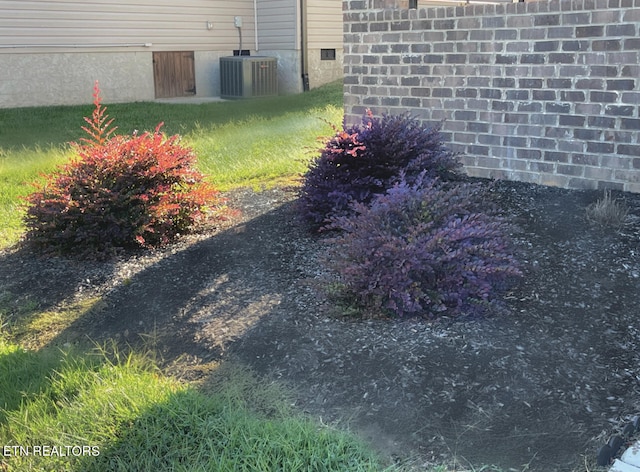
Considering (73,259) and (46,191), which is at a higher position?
(46,191)

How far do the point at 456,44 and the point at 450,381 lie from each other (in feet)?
15.4

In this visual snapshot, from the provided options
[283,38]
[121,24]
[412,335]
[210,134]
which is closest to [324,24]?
[283,38]

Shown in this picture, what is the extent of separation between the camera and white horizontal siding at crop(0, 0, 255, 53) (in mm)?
15062

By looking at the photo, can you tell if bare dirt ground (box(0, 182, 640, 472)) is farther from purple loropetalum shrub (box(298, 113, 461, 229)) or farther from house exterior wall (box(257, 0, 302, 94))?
house exterior wall (box(257, 0, 302, 94))

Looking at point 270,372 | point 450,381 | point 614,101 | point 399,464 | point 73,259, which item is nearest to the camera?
point 399,464

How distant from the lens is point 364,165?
614 cm

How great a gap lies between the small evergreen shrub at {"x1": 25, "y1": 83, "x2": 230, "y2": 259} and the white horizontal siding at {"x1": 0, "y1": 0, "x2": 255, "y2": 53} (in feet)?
34.6

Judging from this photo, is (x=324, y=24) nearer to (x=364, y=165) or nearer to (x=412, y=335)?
(x=364, y=165)

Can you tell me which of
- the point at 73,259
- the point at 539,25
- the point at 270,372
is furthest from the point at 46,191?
the point at 539,25

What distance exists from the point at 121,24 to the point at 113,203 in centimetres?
1228

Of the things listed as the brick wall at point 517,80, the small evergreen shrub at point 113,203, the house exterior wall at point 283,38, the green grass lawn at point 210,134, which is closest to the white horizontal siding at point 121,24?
the house exterior wall at point 283,38

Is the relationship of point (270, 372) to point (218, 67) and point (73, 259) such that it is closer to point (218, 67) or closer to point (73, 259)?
point (73, 259)

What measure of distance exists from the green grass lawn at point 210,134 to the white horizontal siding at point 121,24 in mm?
1555

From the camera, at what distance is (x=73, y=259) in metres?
5.76
